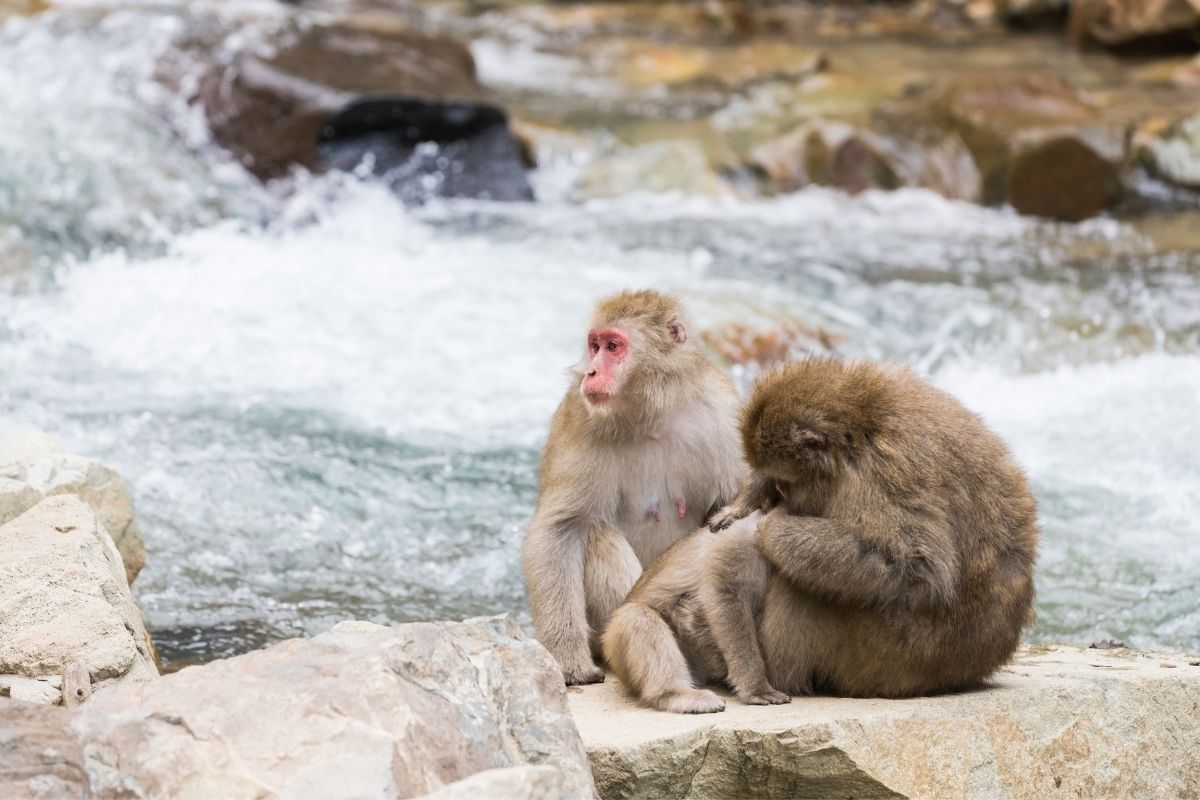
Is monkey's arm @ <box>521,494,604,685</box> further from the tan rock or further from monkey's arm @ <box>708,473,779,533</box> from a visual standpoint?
the tan rock

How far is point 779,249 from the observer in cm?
1032

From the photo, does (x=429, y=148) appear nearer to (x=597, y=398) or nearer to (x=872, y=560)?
(x=597, y=398)

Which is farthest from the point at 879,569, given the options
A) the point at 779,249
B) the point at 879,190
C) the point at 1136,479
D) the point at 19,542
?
the point at 879,190

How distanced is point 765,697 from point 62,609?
177cm

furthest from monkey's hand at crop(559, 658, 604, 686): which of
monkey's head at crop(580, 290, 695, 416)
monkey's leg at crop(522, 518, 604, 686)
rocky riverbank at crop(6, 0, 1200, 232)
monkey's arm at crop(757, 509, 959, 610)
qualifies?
rocky riverbank at crop(6, 0, 1200, 232)

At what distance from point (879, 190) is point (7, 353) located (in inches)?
280

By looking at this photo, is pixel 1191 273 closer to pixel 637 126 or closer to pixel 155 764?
pixel 637 126

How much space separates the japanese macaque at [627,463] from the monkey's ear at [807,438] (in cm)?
81

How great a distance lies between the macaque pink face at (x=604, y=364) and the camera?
159 inches

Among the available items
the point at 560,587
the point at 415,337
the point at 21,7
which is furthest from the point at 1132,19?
the point at 560,587

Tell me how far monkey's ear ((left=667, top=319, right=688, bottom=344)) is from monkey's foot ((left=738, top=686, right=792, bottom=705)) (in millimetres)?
1142

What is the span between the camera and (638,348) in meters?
4.18

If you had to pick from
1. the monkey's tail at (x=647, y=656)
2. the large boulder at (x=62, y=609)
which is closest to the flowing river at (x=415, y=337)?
the large boulder at (x=62, y=609)

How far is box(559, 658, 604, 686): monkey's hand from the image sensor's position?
13.0ft
